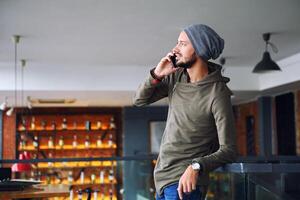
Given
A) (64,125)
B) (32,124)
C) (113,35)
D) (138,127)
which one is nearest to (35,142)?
(32,124)

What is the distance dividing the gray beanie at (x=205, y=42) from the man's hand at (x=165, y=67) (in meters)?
→ 0.11

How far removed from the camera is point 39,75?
788cm

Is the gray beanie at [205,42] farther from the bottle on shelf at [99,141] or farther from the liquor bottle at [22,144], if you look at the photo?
the bottle on shelf at [99,141]

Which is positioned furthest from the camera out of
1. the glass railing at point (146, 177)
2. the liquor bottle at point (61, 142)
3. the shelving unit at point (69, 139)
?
the liquor bottle at point (61, 142)

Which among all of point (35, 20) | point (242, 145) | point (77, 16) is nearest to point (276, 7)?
point (77, 16)

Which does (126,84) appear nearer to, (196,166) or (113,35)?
(113,35)

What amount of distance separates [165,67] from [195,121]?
215 millimetres

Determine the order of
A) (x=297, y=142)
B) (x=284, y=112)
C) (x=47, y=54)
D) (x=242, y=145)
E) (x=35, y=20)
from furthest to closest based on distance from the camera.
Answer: (x=242, y=145), (x=284, y=112), (x=297, y=142), (x=47, y=54), (x=35, y=20)

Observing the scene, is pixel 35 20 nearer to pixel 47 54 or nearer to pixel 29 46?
pixel 29 46

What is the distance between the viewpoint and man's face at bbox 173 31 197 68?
1.63m

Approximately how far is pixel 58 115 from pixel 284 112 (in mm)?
5752

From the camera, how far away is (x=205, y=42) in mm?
1596

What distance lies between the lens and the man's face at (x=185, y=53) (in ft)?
5.35

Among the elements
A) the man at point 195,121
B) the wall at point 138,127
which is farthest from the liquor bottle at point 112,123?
the man at point 195,121
